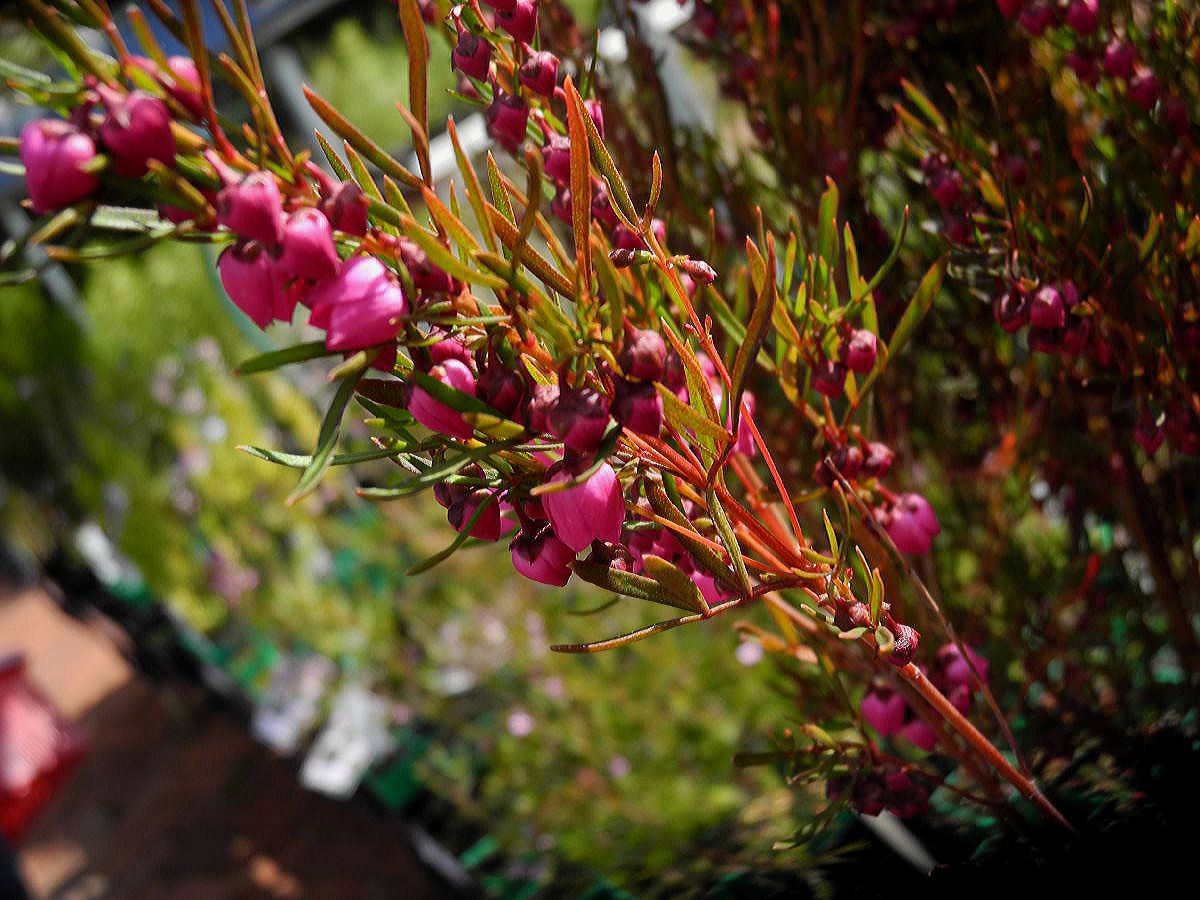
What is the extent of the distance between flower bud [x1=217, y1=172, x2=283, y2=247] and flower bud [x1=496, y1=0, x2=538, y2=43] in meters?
0.17

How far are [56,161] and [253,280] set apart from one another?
0.20ft

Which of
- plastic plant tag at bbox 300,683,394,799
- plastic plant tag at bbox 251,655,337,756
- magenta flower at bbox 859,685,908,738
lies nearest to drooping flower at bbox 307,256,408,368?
magenta flower at bbox 859,685,908,738

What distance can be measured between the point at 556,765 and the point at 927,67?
126cm

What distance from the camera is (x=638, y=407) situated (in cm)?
30

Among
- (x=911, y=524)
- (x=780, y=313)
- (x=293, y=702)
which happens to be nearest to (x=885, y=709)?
(x=911, y=524)

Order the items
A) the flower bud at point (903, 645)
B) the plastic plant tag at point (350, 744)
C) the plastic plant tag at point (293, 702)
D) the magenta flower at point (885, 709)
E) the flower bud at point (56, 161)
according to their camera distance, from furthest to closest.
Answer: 1. the plastic plant tag at point (293, 702)
2. the plastic plant tag at point (350, 744)
3. the magenta flower at point (885, 709)
4. the flower bud at point (903, 645)
5. the flower bud at point (56, 161)

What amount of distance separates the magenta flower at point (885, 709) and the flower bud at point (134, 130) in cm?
41

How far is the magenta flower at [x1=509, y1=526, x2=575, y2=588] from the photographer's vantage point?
363 millimetres

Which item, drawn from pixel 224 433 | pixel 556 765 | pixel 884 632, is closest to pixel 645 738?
pixel 556 765

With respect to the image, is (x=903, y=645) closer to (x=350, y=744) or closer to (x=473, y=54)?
(x=473, y=54)

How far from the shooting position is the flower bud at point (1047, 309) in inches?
18.4

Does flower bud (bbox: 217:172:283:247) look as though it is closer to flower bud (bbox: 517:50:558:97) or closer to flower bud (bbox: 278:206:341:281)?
flower bud (bbox: 278:206:341:281)

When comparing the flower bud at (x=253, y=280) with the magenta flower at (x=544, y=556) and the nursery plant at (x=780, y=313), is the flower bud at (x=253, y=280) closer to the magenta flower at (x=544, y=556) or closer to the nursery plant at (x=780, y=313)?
the nursery plant at (x=780, y=313)

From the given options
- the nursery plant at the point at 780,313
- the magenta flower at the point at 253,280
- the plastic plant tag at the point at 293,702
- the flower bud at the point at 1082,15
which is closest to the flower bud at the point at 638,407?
the nursery plant at the point at 780,313
